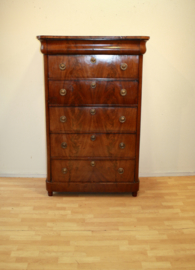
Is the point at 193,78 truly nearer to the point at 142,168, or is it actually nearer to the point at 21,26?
the point at 142,168

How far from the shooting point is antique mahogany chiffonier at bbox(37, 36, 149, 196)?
8.07 feet

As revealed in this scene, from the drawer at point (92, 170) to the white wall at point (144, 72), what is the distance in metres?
0.58

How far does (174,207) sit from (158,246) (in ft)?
2.03

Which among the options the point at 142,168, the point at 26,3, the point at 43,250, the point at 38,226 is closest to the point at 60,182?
the point at 38,226

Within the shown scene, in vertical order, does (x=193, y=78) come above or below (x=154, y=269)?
above

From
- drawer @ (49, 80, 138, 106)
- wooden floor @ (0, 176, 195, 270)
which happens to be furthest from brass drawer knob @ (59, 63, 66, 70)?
wooden floor @ (0, 176, 195, 270)

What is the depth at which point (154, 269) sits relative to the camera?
1.86 meters

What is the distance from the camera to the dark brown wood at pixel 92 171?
8.92 ft

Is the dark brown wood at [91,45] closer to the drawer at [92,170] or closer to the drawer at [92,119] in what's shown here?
the drawer at [92,119]

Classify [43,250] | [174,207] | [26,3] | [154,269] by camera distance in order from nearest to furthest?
[154,269] → [43,250] → [174,207] → [26,3]

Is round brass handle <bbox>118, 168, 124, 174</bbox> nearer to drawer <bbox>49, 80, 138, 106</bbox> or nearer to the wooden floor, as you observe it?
the wooden floor

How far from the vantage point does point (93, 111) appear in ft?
8.52

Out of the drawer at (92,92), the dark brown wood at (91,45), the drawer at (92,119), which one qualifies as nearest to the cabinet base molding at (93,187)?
the drawer at (92,119)

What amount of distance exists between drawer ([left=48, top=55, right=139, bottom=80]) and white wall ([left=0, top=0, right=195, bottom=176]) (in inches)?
22.5
